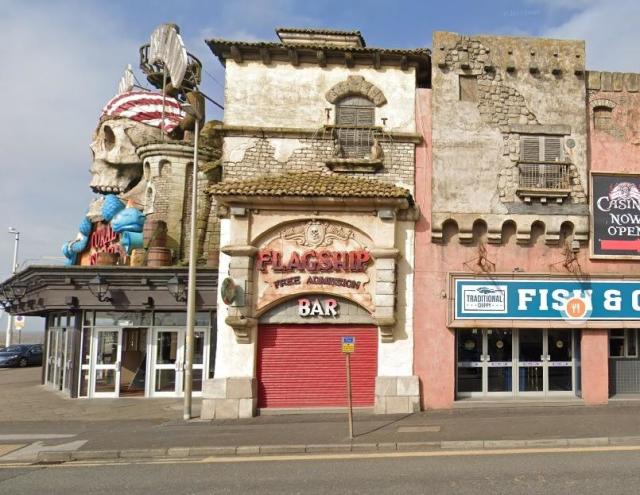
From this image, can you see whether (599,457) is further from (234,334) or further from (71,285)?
(71,285)

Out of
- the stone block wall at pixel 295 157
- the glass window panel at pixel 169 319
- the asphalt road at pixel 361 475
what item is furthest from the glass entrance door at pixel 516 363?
the glass window panel at pixel 169 319

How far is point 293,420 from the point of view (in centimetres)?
1326

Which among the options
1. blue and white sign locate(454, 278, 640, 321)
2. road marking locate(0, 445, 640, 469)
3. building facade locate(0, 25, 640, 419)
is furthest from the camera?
blue and white sign locate(454, 278, 640, 321)

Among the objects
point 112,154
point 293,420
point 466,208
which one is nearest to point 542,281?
point 466,208

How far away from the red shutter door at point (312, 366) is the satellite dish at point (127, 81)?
24257 millimetres

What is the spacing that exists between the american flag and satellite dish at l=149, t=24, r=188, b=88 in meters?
2.20

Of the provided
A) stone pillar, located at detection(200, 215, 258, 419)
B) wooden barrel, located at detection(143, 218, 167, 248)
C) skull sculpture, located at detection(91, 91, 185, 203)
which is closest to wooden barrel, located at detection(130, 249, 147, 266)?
wooden barrel, located at detection(143, 218, 167, 248)

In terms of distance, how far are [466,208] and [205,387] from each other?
320 inches

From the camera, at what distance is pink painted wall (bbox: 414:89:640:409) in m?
14.4

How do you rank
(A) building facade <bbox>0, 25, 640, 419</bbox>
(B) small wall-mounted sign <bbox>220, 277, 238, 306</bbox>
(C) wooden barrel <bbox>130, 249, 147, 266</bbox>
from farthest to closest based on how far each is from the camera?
(C) wooden barrel <bbox>130, 249, 147, 266</bbox> → (A) building facade <bbox>0, 25, 640, 419</bbox> → (B) small wall-mounted sign <bbox>220, 277, 238, 306</bbox>

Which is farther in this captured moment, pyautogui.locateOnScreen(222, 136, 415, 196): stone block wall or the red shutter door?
pyautogui.locateOnScreen(222, 136, 415, 196): stone block wall

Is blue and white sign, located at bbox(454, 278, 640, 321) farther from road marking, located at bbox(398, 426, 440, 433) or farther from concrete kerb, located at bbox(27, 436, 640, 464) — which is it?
concrete kerb, located at bbox(27, 436, 640, 464)

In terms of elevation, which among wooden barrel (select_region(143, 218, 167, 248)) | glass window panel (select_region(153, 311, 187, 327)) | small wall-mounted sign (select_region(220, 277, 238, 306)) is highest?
wooden barrel (select_region(143, 218, 167, 248))

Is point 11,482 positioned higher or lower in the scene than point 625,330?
lower
